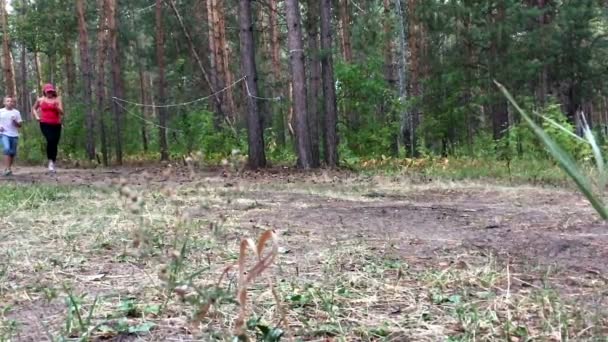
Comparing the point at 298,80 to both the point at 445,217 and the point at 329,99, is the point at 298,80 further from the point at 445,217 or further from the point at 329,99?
the point at 445,217

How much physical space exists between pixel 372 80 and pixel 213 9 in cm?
870

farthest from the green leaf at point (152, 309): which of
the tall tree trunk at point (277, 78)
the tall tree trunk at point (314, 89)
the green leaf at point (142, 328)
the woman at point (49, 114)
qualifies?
the tall tree trunk at point (277, 78)

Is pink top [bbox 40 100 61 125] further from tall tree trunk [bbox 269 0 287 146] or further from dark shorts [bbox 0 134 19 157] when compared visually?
tall tree trunk [bbox 269 0 287 146]

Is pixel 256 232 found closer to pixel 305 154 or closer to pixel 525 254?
pixel 525 254

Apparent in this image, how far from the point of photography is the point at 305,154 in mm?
12617

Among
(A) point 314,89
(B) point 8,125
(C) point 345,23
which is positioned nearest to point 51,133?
(B) point 8,125

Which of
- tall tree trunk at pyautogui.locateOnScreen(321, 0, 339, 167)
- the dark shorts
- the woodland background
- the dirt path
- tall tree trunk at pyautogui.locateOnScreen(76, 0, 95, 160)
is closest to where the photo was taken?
the dirt path

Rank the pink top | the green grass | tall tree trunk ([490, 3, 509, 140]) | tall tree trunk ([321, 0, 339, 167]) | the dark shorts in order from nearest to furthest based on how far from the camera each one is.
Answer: the green grass < the dark shorts < the pink top < tall tree trunk ([321, 0, 339, 167]) < tall tree trunk ([490, 3, 509, 140])

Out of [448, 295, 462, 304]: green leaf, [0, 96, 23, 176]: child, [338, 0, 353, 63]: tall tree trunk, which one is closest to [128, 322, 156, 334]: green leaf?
[448, 295, 462, 304]: green leaf

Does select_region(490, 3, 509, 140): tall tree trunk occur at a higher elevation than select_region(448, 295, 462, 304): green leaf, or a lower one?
higher

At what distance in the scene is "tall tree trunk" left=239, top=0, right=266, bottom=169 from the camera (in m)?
12.8

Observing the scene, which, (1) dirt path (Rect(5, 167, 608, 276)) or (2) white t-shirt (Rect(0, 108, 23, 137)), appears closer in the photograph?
(1) dirt path (Rect(5, 167, 608, 276))

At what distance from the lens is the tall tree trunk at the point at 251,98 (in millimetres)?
12789

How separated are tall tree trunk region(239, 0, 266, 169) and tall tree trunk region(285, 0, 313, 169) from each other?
895 millimetres
